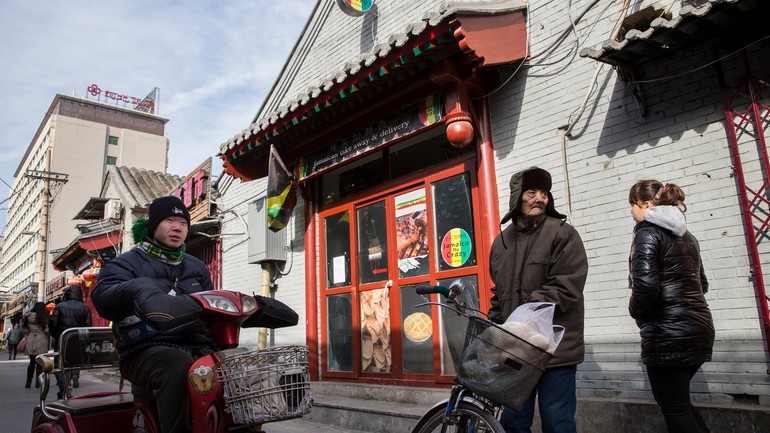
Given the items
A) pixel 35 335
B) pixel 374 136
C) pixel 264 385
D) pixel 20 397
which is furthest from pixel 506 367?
pixel 35 335

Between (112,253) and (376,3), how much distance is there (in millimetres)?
15257

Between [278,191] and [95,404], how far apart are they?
448cm

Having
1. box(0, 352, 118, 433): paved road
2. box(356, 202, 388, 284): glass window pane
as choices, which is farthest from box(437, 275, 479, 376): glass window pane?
box(0, 352, 118, 433): paved road

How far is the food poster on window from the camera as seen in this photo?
619 centimetres

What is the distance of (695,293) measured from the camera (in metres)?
3.00

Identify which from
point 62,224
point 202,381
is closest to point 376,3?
point 202,381

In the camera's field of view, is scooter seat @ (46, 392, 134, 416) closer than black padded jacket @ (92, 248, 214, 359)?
No

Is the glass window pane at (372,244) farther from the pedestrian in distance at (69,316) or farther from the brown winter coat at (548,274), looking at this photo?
the pedestrian in distance at (69,316)

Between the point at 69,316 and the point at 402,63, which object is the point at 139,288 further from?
the point at 69,316

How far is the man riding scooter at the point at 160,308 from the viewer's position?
2195 mm

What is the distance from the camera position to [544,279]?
2875 mm

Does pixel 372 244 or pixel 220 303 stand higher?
pixel 372 244

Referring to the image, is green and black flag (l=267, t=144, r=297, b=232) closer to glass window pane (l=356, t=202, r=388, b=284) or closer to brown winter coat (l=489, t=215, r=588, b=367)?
glass window pane (l=356, t=202, r=388, b=284)

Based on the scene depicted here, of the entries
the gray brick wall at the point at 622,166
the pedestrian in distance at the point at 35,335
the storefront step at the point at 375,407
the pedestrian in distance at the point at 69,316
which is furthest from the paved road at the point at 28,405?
the gray brick wall at the point at 622,166
